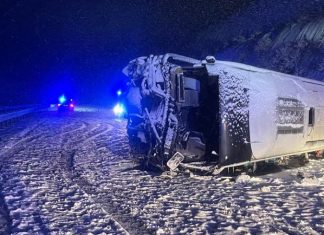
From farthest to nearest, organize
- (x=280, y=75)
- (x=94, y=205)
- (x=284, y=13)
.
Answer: (x=284, y=13) < (x=280, y=75) < (x=94, y=205)

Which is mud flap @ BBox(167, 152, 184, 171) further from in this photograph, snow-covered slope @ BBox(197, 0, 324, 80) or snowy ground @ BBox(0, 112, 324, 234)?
snow-covered slope @ BBox(197, 0, 324, 80)

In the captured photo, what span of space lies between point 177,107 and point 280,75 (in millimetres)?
3023

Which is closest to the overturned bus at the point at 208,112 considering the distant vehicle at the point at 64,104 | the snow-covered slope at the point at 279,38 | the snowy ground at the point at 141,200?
the snowy ground at the point at 141,200

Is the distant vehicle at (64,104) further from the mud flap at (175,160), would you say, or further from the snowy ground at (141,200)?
the mud flap at (175,160)

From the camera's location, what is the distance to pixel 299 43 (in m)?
24.8

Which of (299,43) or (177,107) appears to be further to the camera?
(299,43)

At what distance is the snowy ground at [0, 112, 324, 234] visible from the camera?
15.0 feet

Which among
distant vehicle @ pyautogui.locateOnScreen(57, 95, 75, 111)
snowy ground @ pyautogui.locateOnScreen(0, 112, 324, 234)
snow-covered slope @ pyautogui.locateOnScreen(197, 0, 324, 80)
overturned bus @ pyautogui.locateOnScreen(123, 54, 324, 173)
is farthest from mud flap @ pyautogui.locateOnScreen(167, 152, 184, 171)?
distant vehicle @ pyautogui.locateOnScreen(57, 95, 75, 111)

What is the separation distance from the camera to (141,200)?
5758 mm

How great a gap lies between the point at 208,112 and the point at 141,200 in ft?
9.67

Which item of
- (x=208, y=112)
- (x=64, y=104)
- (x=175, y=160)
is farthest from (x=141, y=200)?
(x=64, y=104)

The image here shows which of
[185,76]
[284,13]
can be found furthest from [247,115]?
[284,13]

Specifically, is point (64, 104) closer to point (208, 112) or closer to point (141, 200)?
point (208, 112)

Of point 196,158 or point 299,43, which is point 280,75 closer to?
point 196,158
